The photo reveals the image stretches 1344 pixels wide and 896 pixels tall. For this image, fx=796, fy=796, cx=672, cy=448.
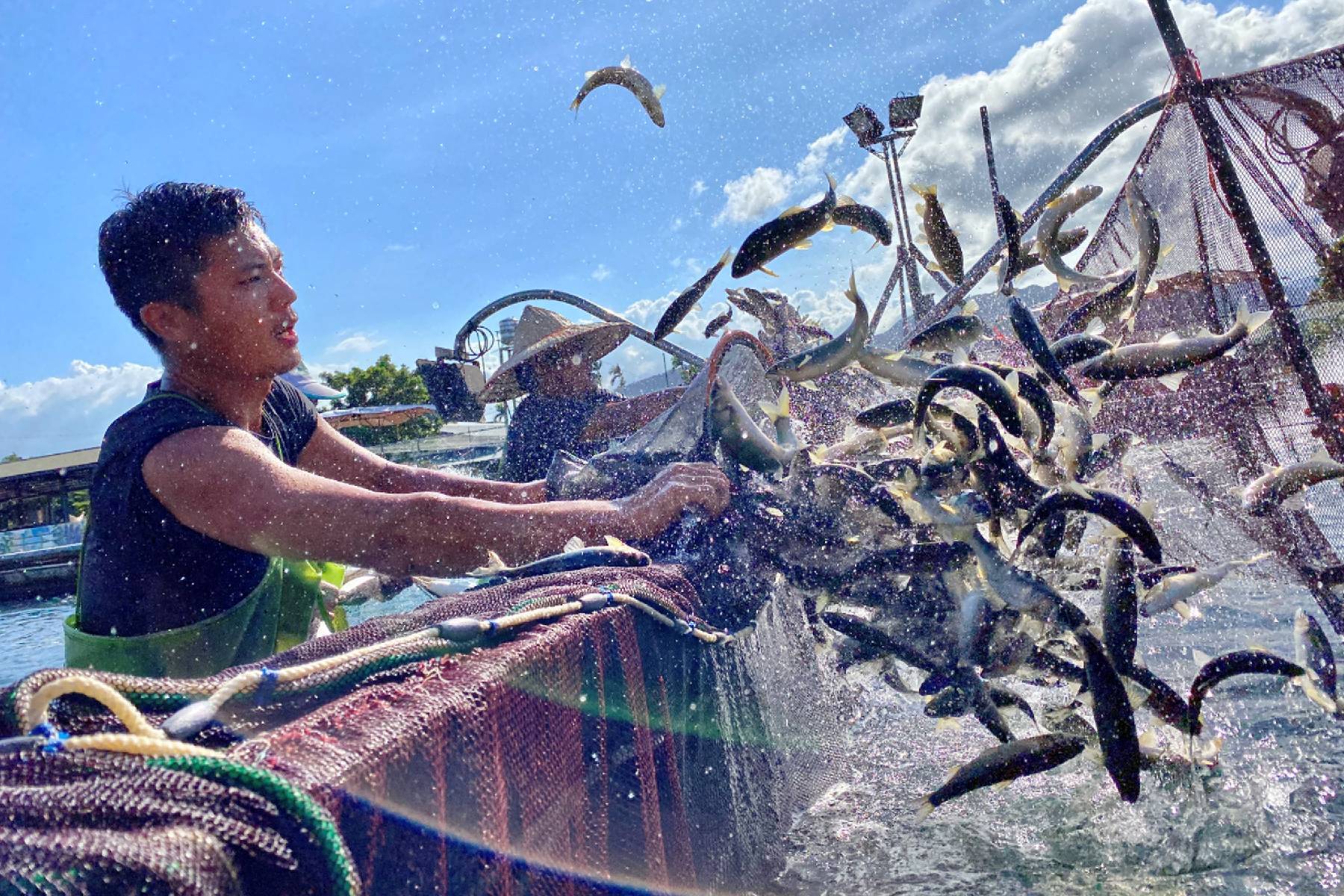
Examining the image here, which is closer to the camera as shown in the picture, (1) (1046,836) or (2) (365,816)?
(2) (365,816)

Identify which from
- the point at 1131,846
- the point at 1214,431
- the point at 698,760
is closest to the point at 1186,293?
the point at 1214,431

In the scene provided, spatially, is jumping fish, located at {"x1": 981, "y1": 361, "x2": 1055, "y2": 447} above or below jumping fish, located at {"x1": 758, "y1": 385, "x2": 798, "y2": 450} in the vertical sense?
below

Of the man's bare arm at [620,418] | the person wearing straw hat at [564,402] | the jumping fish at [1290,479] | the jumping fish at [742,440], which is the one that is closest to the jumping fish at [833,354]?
the jumping fish at [742,440]

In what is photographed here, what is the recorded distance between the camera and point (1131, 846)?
10.4 feet

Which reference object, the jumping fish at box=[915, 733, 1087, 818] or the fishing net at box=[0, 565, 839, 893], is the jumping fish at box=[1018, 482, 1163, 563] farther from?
the fishing net at box=[0, 565, 839, 893]

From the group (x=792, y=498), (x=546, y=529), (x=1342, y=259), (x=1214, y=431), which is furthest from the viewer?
(x=1214, y=431)

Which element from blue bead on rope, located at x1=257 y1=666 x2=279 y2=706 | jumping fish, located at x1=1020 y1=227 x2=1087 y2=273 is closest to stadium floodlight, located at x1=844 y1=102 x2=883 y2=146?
jumping fish, located at x1=1020 y1=227 x2=1087 y2=273

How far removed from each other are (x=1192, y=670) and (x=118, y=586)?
5.79 metres

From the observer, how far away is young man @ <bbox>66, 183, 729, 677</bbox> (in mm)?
2289

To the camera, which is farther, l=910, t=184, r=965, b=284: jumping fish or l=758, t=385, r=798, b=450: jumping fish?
l=910, t=184, r=965, b=284: jumping fish

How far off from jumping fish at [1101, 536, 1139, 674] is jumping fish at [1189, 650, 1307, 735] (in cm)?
41

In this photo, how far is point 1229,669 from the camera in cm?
270

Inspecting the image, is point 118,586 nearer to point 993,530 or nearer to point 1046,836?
point 993,530

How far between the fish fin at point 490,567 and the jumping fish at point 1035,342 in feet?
6.66
